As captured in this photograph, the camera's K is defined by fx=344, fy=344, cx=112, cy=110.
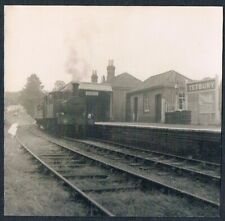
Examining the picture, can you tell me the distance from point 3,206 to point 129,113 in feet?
58.8

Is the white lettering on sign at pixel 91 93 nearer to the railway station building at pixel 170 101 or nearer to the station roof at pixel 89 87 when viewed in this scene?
the station roof at pixel 89 87

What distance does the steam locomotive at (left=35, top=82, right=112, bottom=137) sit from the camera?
17.1 meters

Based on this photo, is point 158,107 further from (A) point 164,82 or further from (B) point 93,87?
(B) point 93,87

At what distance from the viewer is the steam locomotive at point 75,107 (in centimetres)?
1709

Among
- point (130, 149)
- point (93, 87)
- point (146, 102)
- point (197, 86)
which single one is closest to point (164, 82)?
point (146, 102)

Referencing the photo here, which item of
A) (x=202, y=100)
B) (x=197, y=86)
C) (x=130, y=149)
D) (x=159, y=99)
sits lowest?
(x=130, y=149)

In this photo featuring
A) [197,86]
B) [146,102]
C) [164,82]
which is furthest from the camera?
[146,102]

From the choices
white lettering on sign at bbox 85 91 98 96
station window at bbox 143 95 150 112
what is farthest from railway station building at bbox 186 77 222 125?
station window at bbox 143 95 150 112

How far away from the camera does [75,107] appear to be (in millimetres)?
17422

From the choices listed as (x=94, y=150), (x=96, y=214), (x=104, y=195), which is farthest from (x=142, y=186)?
(x=94, y=150)

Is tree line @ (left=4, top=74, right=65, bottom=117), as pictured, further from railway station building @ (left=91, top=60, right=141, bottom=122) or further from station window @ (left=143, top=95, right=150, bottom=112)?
station window @ (left=143, top=95, right=150, bottom=112)

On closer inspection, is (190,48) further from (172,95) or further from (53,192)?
(172,95)

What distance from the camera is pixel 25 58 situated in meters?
7.09

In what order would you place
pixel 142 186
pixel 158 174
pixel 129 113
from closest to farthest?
pixel 142 186
pixel 158 174
pixel 129 113
